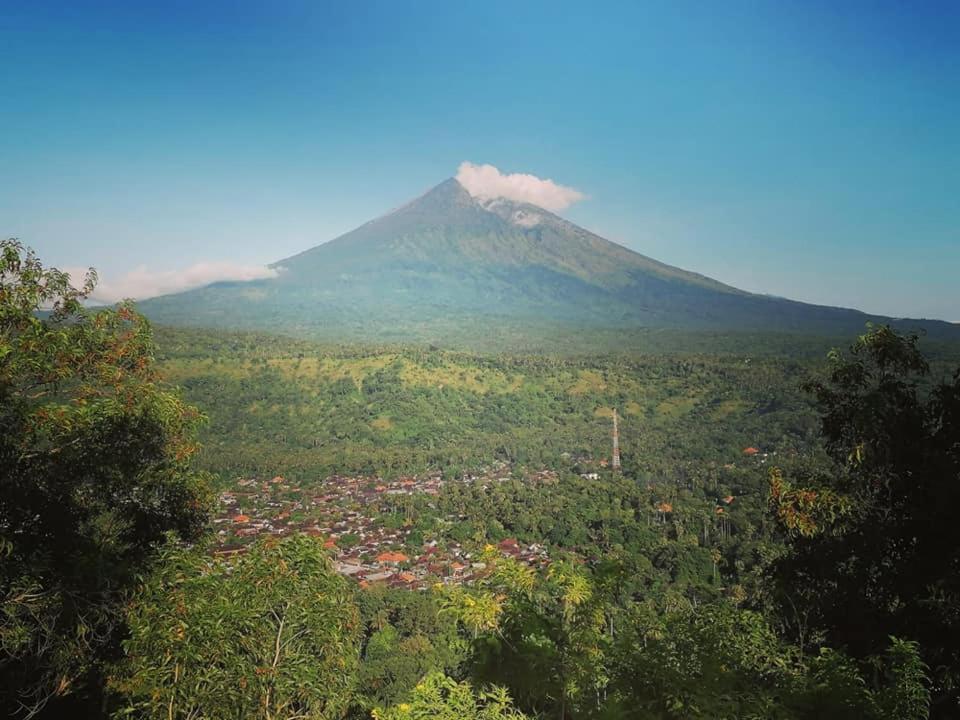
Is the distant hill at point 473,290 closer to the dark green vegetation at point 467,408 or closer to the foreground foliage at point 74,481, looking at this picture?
the dark green vegetation at point 467,408

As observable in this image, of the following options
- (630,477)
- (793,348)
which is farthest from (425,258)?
(630,477)

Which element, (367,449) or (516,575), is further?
(367,449)

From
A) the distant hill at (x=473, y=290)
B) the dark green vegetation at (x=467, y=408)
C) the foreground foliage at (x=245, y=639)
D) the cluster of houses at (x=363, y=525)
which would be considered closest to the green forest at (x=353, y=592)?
the foreground foliage at (x=245, y=639)

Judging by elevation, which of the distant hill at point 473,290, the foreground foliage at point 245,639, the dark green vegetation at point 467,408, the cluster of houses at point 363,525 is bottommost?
the cluster of houses at point 363,525

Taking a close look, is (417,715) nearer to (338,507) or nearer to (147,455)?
(147,455)

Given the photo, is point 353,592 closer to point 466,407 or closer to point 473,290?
point 466,407

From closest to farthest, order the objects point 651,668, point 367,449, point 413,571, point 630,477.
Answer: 1. point 651,668
2. point 413,571
3. point 630,477
4. point 367,449
